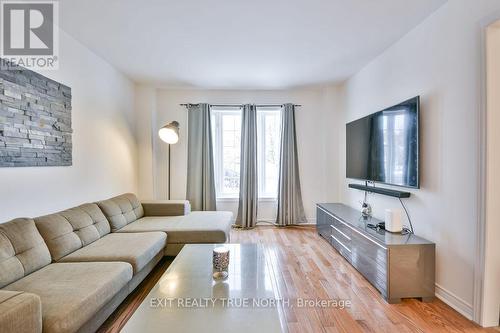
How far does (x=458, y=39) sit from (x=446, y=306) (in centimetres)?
215

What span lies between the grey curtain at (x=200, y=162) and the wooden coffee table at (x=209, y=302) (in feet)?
7.94

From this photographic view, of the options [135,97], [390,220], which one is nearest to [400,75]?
[390,220]

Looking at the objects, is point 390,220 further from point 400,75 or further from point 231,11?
point 231,11

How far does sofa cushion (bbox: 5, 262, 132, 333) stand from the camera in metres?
1.30

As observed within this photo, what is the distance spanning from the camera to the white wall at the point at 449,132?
1874mm

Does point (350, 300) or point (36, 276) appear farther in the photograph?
point (350, 300)

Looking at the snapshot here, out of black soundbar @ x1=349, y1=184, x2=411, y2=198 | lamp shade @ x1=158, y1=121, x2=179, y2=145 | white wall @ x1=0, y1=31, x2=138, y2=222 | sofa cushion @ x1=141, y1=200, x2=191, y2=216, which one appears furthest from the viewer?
lamp shade @ x1=158, y1=121, x2=179, y2=145

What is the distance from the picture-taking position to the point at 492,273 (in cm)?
178

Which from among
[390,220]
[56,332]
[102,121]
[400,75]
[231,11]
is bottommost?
[56,332]

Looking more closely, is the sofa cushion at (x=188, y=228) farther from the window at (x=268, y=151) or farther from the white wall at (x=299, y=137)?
the window at (x=268, y=151)

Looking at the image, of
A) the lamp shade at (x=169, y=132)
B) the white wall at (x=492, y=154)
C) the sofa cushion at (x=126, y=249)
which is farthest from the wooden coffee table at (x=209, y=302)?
the lamp shade at (x=169, y=132)

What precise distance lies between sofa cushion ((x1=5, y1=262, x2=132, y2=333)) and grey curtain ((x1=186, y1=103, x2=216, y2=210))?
247cm

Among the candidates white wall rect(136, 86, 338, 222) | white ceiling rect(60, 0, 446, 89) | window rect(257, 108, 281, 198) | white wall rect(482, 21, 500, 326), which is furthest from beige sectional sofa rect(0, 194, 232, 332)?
white wall rect(482, 21, 500, 326)

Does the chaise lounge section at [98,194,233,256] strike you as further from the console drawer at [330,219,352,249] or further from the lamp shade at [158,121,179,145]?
the console drawer at [330,219,352,249]
